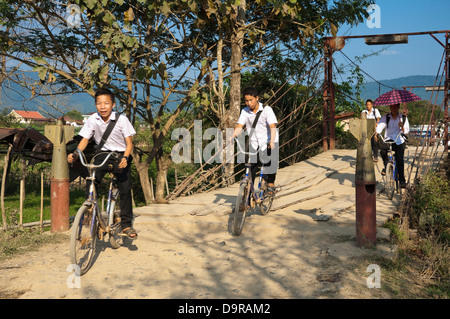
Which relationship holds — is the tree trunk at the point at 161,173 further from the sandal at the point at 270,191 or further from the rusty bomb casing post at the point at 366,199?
the rusty bomb casing post at the point at 366,199

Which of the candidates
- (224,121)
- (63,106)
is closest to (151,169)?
(63,106)

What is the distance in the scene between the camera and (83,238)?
4.51m

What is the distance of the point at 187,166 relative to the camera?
1420cm

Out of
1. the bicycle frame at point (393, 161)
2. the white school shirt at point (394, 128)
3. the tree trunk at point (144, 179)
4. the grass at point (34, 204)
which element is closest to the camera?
the white school shirt at point (394, 128)

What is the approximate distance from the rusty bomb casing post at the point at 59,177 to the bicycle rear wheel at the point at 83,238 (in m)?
1.58

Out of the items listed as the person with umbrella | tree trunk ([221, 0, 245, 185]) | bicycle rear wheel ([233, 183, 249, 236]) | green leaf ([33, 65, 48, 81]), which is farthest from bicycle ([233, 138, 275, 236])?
green leaf ([33, 65, 48, 81])

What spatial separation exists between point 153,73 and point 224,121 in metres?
2.45

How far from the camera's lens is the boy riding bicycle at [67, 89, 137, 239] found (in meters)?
4.97

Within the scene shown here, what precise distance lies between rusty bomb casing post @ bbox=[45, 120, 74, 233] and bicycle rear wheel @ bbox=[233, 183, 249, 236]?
7.35 ft

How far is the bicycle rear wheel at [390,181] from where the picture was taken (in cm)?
761

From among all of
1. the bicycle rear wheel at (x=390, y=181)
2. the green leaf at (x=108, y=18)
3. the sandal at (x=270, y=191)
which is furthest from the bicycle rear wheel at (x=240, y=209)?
the green leaf at (x=108, y=18)
